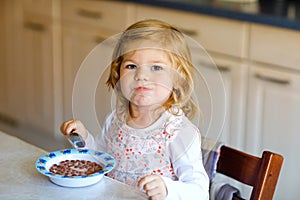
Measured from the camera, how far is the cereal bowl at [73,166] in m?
1.15

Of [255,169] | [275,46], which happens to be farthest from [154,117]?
[275,46]

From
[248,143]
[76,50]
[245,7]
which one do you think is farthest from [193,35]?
[76,50]

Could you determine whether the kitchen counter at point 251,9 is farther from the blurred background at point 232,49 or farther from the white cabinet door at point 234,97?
the white cabinet door at point 234,97

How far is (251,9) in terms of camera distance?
2342 millimetres

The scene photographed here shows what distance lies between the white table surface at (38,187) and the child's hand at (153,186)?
0.02 m

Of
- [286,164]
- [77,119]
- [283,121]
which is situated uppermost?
[77,119]

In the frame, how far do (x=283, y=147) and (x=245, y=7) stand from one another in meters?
0.53

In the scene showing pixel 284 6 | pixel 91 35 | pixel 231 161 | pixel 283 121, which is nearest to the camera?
pixel 231 161

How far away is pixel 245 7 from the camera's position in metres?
2.38

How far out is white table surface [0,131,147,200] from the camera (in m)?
1.12

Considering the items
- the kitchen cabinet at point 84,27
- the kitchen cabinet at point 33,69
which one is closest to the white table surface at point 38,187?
the kitchen cabinet at point 84,27

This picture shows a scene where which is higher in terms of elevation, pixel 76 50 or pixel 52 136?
pixel 76 50

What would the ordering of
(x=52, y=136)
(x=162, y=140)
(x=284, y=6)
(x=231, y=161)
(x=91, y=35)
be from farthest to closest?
(x=52, y=136) → (x=91, y=35) → (x=284, y=6) → (x=231, y=161) → (x=162, y=140)

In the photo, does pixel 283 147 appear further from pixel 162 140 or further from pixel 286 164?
pixel 162 140
